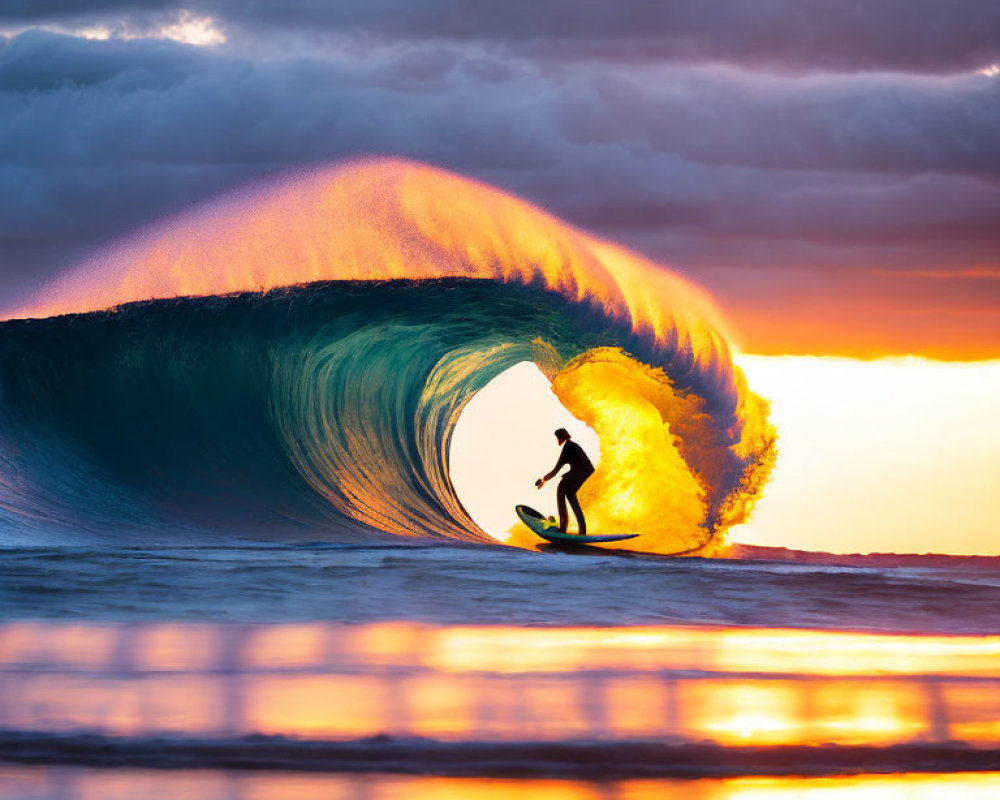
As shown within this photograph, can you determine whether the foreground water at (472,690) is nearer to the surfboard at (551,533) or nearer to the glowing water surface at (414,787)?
the glowing water surface at (414,787)

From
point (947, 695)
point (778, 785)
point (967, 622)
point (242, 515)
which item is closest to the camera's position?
point (778, 785)

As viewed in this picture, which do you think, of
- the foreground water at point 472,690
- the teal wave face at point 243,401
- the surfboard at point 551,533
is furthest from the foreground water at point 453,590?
the teal wave face at point 243,401

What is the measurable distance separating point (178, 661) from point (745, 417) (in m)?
11.4

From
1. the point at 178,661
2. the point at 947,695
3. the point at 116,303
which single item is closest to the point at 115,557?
the point at 178,661

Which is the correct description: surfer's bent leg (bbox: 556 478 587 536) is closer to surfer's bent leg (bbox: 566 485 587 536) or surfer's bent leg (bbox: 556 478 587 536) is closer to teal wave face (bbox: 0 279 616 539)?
surfer's bent leg (bbox: 566 485 587 536)

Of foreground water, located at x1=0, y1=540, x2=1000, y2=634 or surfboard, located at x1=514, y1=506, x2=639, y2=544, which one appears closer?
foreground water, located at x1=0, y1=540, x2=1000, y2=634

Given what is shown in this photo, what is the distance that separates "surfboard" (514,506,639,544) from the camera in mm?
13078

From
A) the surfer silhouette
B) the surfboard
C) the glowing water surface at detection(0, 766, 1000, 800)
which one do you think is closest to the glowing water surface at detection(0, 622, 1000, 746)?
the glowing water surface at detection(0, 766, 1000, 800)

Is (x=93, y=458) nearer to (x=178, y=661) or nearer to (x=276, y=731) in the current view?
(x=178, y=661)

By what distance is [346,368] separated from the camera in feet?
54.5

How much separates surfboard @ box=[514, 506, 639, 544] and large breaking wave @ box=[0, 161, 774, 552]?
5.74 feet

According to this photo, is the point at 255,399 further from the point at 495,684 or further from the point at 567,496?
the point at 495,684

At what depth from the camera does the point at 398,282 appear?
15.6 meters

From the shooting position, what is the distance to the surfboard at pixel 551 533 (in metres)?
13.1
